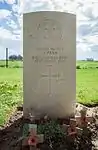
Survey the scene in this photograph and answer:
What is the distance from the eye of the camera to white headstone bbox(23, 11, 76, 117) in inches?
289

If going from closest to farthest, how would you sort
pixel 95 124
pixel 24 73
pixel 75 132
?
1. pixel 75 132
2. pixel 95 124
3. pixel 24 73

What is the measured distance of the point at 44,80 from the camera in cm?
744

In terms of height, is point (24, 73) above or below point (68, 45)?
below

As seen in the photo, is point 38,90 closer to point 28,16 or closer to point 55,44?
point 55,44

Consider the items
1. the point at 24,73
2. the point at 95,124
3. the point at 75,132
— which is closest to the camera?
the point at 75,132

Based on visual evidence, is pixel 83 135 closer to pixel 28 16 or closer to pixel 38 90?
pixel 38 90

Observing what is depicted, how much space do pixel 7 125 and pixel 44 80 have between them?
1092 millimetres

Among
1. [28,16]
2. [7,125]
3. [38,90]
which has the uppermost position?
[28,16]

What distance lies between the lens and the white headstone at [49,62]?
289 inches

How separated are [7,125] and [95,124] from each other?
1.64 m

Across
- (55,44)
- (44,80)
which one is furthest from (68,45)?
(44,80)

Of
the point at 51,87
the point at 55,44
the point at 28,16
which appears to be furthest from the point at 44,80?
the point at 28,16

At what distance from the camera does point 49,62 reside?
292 inches

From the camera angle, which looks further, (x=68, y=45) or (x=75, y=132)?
(x=68, y=45)
